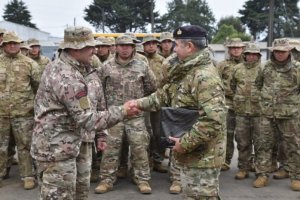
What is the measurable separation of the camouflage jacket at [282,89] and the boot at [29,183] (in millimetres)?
3490

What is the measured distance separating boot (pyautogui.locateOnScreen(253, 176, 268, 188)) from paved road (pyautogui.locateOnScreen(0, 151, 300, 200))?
0.23 feet

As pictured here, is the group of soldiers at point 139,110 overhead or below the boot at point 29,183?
overhead

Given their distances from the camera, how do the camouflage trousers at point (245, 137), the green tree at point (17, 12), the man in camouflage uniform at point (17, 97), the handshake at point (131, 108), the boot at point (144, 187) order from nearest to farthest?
the handshake at point (131, 108), the boot at point (144, 187), the man in camouflage uniform at point (17, 97), the camouflage trousers at point (245, 137), the green tree at point (17, 12)

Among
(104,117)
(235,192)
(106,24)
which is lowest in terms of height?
(235,192)

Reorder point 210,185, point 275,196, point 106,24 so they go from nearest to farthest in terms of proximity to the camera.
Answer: point 210,185 → point 275,196 → point 106,24

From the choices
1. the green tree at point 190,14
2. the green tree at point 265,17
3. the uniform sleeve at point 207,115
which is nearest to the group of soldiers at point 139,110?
the uniform sleeve at point 207,115

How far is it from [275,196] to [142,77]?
2463mm

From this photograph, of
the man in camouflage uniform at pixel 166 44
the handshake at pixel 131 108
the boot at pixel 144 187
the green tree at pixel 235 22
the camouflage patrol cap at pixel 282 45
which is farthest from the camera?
the green tree at pixel 235 22

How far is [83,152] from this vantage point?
15.4 feet

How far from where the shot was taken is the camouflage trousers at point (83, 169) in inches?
184

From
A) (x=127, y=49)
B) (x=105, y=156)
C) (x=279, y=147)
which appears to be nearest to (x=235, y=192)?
(x=279, y=147)

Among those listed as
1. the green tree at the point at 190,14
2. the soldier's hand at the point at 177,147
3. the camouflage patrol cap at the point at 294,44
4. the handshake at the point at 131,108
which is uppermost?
the green tree at the point at 190,14

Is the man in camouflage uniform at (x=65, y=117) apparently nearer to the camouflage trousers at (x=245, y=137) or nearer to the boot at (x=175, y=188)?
the boot at (x=175, y=188)

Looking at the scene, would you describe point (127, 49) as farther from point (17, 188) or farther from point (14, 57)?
point (17, 188)
